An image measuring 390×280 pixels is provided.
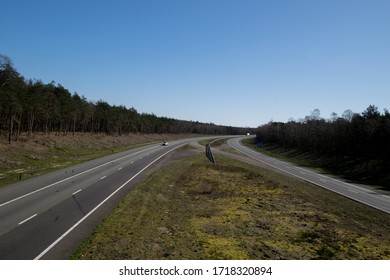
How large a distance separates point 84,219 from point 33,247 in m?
4.15

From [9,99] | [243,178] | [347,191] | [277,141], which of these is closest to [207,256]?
[243,178]

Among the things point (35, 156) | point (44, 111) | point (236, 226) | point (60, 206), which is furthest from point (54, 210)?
point (44, 111)

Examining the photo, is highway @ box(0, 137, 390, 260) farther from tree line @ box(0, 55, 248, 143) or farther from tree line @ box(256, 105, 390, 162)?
tree line @ box(0, 55, 248, 143)

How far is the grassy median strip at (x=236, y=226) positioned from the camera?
38.1ft

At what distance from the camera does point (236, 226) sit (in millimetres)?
15219

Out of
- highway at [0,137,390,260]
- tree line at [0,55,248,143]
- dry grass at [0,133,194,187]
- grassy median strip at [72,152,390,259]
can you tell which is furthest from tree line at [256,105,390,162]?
tree line at [0,55,248,143]

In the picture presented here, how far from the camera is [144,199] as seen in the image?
808 inches

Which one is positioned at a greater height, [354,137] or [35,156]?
[354,137]

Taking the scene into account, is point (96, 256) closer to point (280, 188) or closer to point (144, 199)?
point (144, 199)

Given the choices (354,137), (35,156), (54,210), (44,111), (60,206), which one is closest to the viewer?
(54,210)

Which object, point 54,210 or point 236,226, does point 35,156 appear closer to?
point 54,210

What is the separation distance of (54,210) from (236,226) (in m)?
9.97

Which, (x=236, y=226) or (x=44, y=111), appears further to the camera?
(x=44, y=111)

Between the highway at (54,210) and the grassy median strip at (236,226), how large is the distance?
0.86 meters
